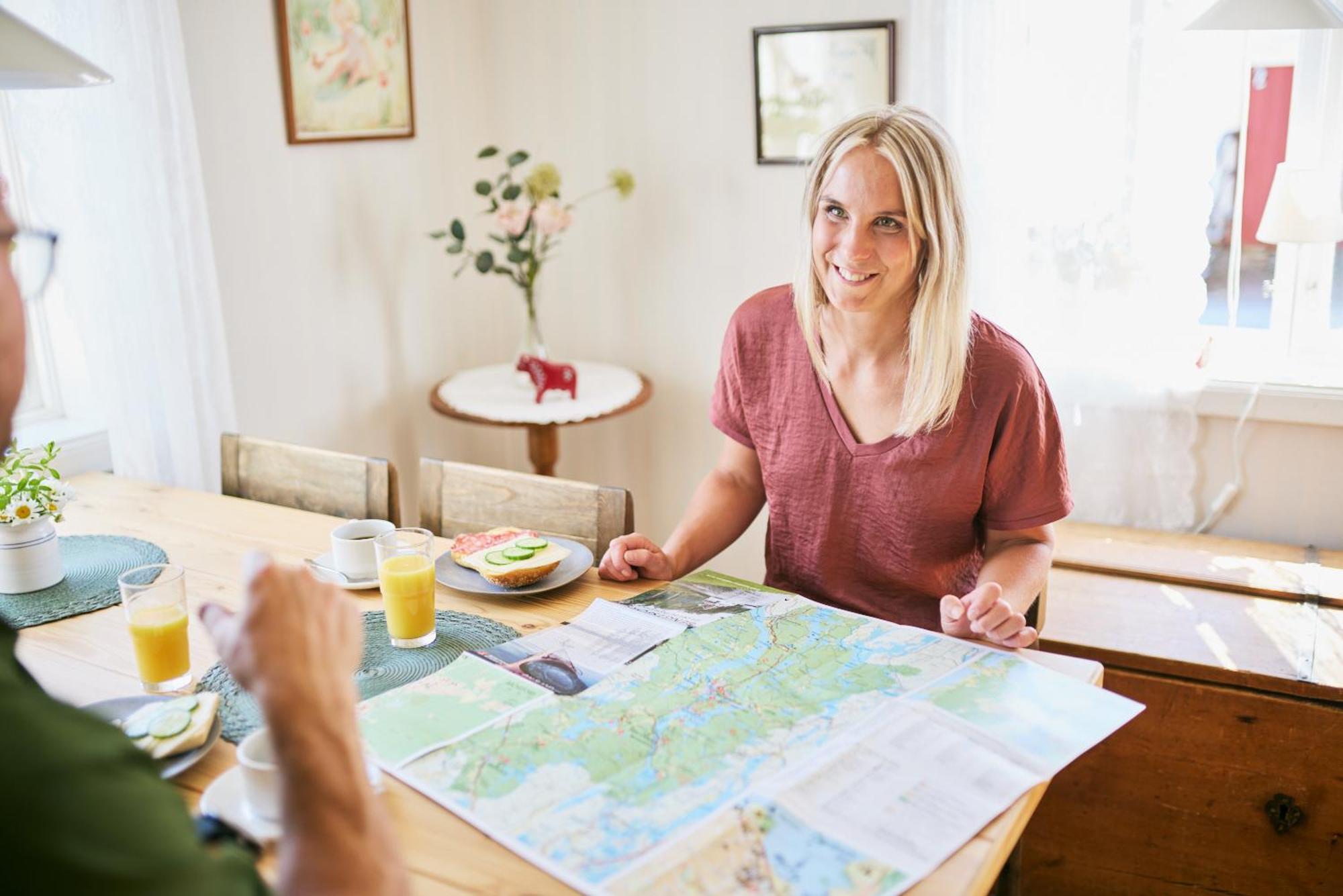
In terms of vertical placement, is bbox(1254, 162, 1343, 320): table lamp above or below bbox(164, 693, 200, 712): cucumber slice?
above

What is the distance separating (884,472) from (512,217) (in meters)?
1.43

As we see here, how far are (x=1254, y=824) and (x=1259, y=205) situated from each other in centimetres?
129

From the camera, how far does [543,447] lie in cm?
288

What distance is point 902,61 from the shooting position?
269 cm

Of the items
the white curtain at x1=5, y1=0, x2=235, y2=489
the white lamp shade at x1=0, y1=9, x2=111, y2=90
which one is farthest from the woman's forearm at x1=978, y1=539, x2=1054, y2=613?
the white curtain at x1=5, y1=0, x2=235, y2=489

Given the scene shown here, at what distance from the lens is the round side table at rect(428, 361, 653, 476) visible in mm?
2713

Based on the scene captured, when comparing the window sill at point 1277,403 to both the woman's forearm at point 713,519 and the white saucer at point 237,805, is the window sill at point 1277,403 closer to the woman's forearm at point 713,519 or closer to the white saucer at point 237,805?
the woman's forearm at point 713,519

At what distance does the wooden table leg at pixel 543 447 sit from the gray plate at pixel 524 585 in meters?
1.13

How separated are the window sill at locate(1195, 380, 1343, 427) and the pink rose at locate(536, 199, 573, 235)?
5.05 ft

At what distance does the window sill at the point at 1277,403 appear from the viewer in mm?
2400

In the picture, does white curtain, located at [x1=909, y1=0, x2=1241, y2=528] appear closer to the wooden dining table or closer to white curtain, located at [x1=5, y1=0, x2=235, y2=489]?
the wooden dining table

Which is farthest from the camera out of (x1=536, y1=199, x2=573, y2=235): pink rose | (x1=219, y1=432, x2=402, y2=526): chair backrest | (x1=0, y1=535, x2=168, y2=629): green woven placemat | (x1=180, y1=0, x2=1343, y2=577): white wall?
(x1=536, y1=199, x2=573, y2=235): pink rose

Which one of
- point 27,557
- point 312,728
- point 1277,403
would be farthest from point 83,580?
point 1277,403

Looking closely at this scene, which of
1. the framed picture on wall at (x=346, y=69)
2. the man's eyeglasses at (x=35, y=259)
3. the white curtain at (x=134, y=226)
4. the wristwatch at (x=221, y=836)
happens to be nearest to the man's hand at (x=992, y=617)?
the wristwatch at (x=221, y=836)
